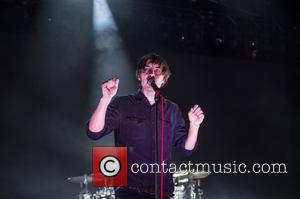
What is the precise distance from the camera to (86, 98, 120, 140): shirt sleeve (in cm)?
248

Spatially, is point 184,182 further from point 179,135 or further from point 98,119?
point 98,119

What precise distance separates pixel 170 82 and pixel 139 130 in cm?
440

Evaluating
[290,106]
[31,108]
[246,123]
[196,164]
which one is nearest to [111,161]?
[31,108]

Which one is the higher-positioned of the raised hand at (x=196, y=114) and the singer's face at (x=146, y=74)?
the singer's face at (x=146, y=74)

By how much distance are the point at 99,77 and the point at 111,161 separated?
3.50m

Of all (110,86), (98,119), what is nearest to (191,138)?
(98,119)

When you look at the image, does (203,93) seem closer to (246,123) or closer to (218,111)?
(218,111)

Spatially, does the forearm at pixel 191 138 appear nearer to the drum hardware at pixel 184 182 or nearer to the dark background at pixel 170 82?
the drum hardware at pixel 184 182

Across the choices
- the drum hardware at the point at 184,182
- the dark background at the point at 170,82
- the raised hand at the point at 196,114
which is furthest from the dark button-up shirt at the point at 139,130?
the dark background at the point at 170,82

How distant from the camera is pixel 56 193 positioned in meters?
6.26

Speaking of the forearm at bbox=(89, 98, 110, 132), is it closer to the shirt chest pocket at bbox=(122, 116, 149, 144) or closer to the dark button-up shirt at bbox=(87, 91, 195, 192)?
the dark button-up shirt at bbox=(87, 91, 195, 192)

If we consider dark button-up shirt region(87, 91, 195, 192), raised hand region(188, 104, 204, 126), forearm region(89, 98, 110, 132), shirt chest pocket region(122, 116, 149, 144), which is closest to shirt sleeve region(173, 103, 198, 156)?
dark button-up shirt region(87, 91, 195, 192)

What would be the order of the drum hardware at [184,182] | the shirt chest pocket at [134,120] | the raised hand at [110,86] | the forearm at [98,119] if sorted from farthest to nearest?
the drum hardware at [184,182] < the shirt chest pocket at [134,120] < the forearm at [98,119] < the raised hand at [110,86]

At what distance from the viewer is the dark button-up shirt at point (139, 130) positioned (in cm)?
248
